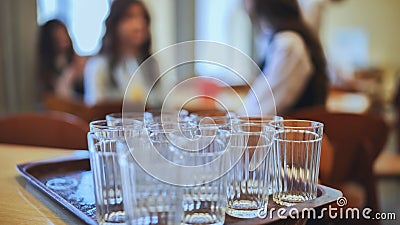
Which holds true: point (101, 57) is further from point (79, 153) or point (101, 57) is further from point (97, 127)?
point (97, 127)

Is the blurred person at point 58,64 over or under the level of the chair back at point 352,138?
over

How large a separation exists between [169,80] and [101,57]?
782mm

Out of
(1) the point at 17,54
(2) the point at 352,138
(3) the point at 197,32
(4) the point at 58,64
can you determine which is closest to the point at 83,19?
(4) the point at 58,64

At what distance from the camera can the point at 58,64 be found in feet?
9.12

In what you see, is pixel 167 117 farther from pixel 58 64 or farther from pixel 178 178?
pixel 58 64

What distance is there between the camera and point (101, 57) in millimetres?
2650

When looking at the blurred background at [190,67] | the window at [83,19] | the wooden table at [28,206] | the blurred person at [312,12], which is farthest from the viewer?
the window at [83,19]

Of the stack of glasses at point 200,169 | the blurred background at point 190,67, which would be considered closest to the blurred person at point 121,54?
the blurred background at point 190,67

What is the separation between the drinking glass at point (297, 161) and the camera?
678 mm

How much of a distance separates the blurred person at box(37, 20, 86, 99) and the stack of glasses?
207 cm

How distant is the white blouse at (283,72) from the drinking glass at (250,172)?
79cm

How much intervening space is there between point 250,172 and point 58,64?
2374 millimetres

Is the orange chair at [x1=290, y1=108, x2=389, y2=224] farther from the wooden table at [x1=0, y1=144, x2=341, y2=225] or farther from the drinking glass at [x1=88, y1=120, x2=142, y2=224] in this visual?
the drinking glass at [x1=88, y1=120, x2=142, y2=224]

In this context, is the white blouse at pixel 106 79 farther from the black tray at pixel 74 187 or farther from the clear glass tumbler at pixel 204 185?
the clear glass tumbler at pixel 204 185
